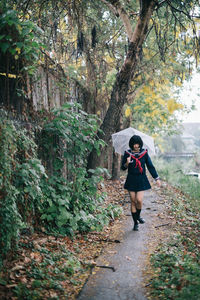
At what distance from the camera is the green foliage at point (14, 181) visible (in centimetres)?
348

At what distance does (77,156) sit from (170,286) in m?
3.14

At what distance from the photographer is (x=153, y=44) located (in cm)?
1180

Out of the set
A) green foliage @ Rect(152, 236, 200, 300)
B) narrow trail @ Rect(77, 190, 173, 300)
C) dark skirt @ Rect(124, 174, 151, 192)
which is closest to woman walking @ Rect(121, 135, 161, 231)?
dark skirt @ Rect(124, 174, 151, 192)

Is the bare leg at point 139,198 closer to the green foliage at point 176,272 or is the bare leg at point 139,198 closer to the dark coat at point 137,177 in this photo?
the dark coat at point 137,177

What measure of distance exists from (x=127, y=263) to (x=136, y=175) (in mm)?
2217

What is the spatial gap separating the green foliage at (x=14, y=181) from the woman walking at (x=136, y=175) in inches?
92.9

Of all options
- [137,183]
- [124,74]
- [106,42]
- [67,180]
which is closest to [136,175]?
[137,183]

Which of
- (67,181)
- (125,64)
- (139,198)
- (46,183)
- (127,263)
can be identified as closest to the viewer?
(127,263)

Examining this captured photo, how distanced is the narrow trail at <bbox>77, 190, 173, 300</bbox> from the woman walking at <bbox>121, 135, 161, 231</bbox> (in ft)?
1.42

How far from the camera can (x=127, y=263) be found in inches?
175

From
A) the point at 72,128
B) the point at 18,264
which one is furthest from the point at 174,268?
the point at 72,128

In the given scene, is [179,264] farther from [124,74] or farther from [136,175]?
[124,74]

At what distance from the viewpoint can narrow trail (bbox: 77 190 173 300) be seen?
3.55m

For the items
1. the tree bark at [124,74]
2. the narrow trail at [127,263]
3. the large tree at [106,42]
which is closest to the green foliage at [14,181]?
the narrow trail at [127,263]
